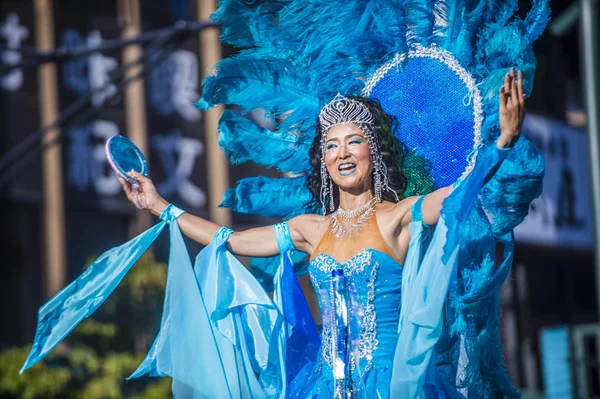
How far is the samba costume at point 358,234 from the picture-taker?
296 centimetres

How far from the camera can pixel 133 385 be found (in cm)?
687

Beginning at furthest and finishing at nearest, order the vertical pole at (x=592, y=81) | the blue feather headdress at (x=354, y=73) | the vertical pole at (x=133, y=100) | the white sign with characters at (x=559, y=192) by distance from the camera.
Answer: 1. the vertical pole at (x=133, y=100)
2. the white sign with characters at (x=559, y=192)
3. the vertical pole at (x=592, y=81)
4. the blue feather headdress at (x=354, y=73)

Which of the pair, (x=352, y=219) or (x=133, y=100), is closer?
(x=352, y=219)

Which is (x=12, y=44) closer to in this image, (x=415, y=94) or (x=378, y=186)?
(x=415, y=94)

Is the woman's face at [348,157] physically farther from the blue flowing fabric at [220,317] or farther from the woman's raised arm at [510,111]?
the woman's raised arm at [510,111]

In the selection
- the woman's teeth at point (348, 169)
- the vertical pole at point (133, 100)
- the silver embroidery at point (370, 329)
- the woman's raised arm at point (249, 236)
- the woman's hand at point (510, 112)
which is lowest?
the silver embroidery at point (370, 329)

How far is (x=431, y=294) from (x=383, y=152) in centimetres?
66

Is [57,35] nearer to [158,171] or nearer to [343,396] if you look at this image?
[158,171]

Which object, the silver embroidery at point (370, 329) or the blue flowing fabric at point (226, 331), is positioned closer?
the silver embroidery at point (370, 329)

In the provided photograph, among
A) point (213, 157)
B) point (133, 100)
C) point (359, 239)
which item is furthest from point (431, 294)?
point (213, 157)

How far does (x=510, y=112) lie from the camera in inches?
106

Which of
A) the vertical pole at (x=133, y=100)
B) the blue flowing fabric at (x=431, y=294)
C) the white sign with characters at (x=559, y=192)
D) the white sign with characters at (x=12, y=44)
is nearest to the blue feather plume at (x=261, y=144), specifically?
the blue flowing fabric at (x=431, y=294)

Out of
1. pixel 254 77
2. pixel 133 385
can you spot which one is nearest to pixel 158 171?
pixel 133 385

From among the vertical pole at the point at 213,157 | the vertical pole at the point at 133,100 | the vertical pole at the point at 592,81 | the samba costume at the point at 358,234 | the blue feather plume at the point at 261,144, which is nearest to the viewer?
the samba costume at the point at 358,234
